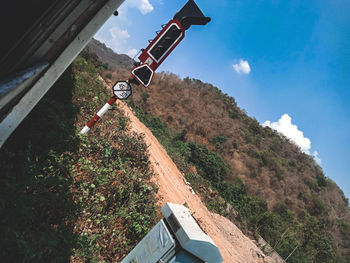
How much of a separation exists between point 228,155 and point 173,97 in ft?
28.2

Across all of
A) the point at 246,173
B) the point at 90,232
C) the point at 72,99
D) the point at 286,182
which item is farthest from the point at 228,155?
the point at 90,232

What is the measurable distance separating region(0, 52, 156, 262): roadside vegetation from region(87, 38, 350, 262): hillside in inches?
311

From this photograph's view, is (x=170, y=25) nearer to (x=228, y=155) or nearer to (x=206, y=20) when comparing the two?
(x=206, y=20)

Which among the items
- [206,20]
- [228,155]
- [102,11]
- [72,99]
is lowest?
[72,99]

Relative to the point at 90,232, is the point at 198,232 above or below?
above

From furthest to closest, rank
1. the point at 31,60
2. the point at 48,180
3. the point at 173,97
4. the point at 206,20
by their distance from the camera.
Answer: the point at 173,97
the point at 206,20
the point at 48,180
the point at 31,60

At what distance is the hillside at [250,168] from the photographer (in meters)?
13.5

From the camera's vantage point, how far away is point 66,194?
3.02 meters

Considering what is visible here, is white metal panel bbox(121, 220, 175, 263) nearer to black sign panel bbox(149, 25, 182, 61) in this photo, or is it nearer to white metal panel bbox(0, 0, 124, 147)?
white metal panel bbox(0, 0, 124, 147)

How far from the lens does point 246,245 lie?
9.27m

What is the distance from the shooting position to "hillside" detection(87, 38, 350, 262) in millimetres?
13508

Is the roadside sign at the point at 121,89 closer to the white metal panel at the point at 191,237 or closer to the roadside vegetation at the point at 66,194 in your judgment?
the roadside vegetation at the point at 66,194

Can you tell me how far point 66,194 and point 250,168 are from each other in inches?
811

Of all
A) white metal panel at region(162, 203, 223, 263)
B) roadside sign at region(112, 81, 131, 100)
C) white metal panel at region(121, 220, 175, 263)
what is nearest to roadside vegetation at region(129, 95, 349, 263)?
roadside sign at region(112, 81, 131, 100)
